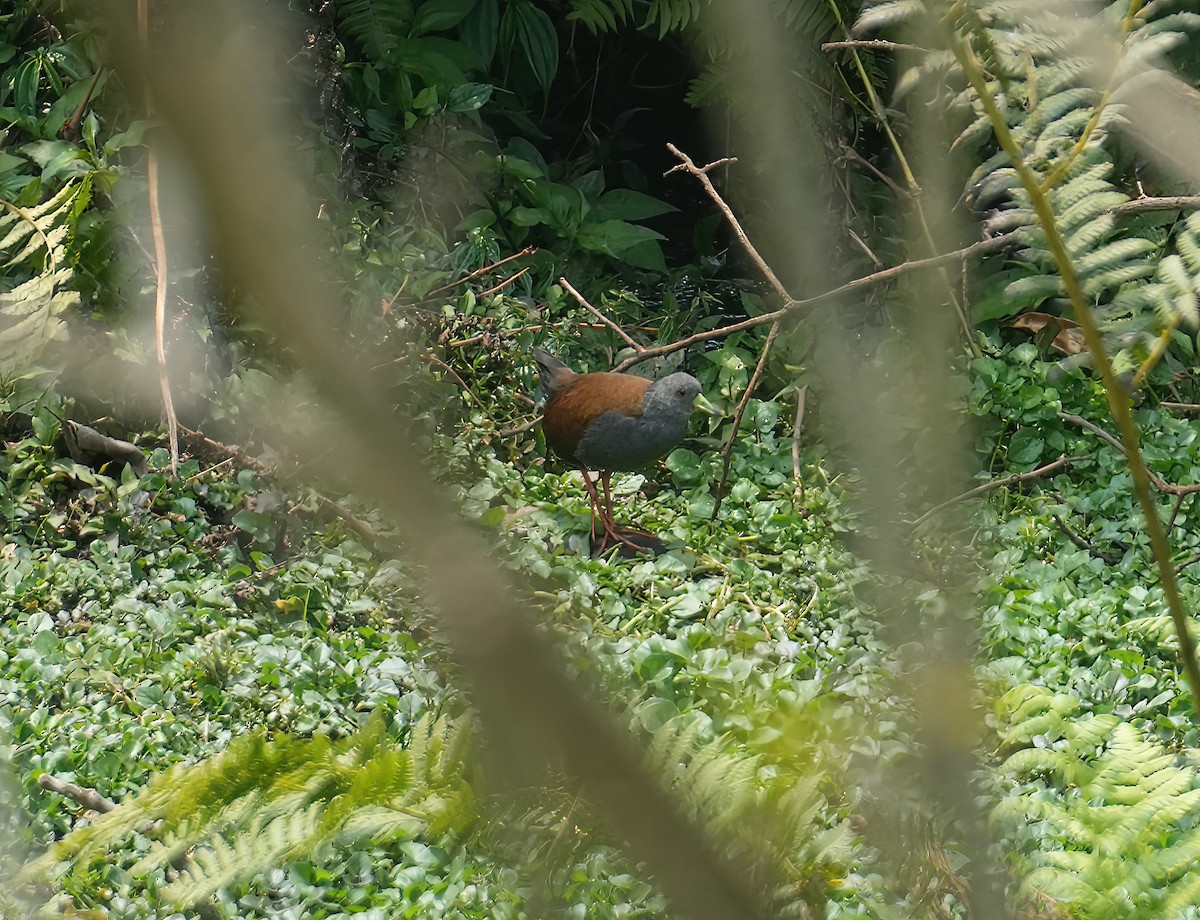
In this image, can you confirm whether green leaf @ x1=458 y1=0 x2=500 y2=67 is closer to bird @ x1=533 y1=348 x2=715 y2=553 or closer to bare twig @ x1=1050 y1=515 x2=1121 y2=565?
bird @ x1=533 y1=348 x2=715 y2=553

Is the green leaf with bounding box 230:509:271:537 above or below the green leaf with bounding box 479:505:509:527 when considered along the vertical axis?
below

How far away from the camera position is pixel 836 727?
119 centimetres

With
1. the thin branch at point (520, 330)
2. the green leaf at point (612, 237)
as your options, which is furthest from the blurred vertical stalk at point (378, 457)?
the green leaf at point (612, 237)

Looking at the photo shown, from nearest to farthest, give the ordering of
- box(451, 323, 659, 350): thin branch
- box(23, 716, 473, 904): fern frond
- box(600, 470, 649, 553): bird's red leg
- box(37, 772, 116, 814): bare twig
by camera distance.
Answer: box(23, 716, 473, 904): fern frond, box(37, 772, 116, 814): bare twig, box(600, 470, 649, 553): bird's red leg, box(451, 323, 659, 350): thin branch

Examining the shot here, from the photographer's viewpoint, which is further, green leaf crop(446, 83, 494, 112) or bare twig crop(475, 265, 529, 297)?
green leaf crop(446, 83, 494, 112)

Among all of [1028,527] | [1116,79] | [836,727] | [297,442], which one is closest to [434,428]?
[297,442]

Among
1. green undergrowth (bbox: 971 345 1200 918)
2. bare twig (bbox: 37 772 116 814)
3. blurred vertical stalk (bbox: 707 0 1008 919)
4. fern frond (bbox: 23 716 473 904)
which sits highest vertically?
blurred vertical stalk (bbox: 707 0 1008 919)

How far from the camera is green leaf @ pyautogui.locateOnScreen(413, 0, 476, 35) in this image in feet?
16.3

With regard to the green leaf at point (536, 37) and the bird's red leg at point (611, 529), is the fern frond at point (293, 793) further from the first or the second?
the green leaf at point (536, 37)

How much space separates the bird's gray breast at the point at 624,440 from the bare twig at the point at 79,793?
1.75m

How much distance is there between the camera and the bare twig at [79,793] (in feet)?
7.32

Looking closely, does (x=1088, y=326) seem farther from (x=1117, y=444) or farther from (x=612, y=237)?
(x=612, y=237)

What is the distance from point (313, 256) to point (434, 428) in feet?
0.35

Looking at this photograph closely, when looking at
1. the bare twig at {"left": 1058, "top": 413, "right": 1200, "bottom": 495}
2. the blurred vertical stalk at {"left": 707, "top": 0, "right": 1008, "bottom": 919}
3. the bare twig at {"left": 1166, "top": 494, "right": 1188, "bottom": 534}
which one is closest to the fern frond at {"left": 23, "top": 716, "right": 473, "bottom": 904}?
the blurred vertical stalk at {"left": 707, "top": 0, "right": 1008, "bottom": 919}
